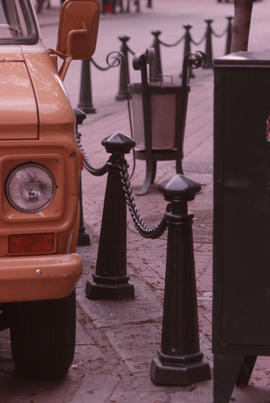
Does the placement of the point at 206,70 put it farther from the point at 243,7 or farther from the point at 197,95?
the point at 243,7

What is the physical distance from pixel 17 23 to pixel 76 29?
306mm

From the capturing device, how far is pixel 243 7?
27.8 ft

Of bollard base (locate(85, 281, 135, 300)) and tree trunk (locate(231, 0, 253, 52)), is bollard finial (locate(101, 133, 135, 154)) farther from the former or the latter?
tree trunk (locate(231, 0, 253, 52))

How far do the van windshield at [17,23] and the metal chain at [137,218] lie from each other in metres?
1.00

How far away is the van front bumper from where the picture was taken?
13.9 ft

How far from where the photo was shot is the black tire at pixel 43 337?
470 cm

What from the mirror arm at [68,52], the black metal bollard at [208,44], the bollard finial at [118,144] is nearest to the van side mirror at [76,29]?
the mirror arm at [68,52]

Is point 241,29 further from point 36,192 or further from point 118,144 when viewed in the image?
point 36,192

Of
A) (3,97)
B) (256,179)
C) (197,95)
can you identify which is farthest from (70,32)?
(197,95)

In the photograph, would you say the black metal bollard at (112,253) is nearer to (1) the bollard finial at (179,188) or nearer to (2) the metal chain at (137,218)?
(2) the metal chain at (137,218)

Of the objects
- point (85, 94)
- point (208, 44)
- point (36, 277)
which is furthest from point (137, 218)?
point (208, 44)

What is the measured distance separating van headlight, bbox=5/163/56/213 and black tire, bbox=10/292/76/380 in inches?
21.3

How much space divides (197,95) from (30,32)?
1262 centimetres

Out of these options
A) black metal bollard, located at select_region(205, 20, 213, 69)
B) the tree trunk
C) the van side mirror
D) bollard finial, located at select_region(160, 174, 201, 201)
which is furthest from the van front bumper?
black metal bollard, located at select_region(205, 20, 213, 69)
